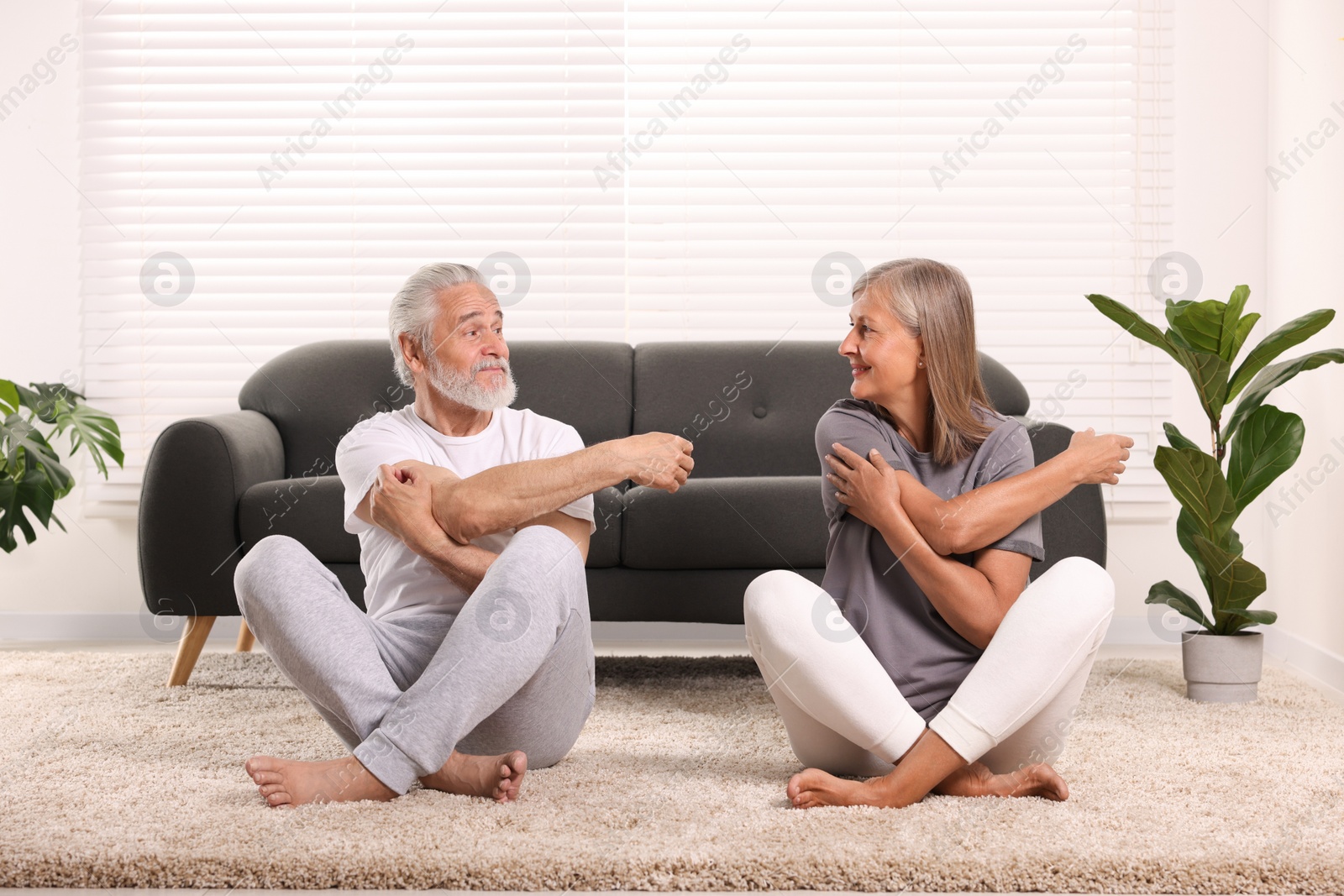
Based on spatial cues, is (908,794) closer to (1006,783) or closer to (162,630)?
(1006,783)

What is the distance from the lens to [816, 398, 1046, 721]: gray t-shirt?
1561 mm

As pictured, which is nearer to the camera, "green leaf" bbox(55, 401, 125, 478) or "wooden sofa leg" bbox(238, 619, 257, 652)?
"wooden sofa leg" bbox(238, 619, 257, 652)

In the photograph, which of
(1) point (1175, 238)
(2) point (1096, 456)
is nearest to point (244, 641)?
(2) point (1096, 456)

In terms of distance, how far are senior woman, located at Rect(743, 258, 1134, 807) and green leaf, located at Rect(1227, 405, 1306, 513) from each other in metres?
1.05

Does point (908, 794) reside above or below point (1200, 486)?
below

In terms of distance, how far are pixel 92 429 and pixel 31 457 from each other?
268 mm

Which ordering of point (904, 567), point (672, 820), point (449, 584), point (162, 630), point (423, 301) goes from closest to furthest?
point (672, 820)
point (904, 567)
point (449, 584)
point (423, 301)
point (162, 630)

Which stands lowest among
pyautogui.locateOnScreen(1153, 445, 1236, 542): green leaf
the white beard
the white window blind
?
pyautogui.locateOnScreen(1153, 445, 1236, 542): green leaf

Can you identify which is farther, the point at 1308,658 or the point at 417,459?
the point at 1308,658

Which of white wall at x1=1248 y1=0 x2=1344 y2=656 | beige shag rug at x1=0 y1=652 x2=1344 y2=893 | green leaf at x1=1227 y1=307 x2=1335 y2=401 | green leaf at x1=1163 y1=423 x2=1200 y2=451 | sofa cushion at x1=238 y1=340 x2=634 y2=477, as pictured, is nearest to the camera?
beige shag rug at x1=0 y1=652 x2=1344 y2=893

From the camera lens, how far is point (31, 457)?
2.99 metres

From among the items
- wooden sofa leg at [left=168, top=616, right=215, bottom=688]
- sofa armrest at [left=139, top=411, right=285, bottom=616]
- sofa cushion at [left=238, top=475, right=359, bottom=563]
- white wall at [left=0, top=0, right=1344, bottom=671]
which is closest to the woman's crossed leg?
sofa cushion at [left=238, top=475, right=359, bottom=563]

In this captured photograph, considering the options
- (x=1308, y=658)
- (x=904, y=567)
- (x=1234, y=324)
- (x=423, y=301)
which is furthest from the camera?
(x=1308, y=658)

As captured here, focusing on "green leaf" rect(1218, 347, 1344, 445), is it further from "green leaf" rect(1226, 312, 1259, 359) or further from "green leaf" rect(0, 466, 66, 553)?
"green leaf" rect(0, 466, 66, 553)
